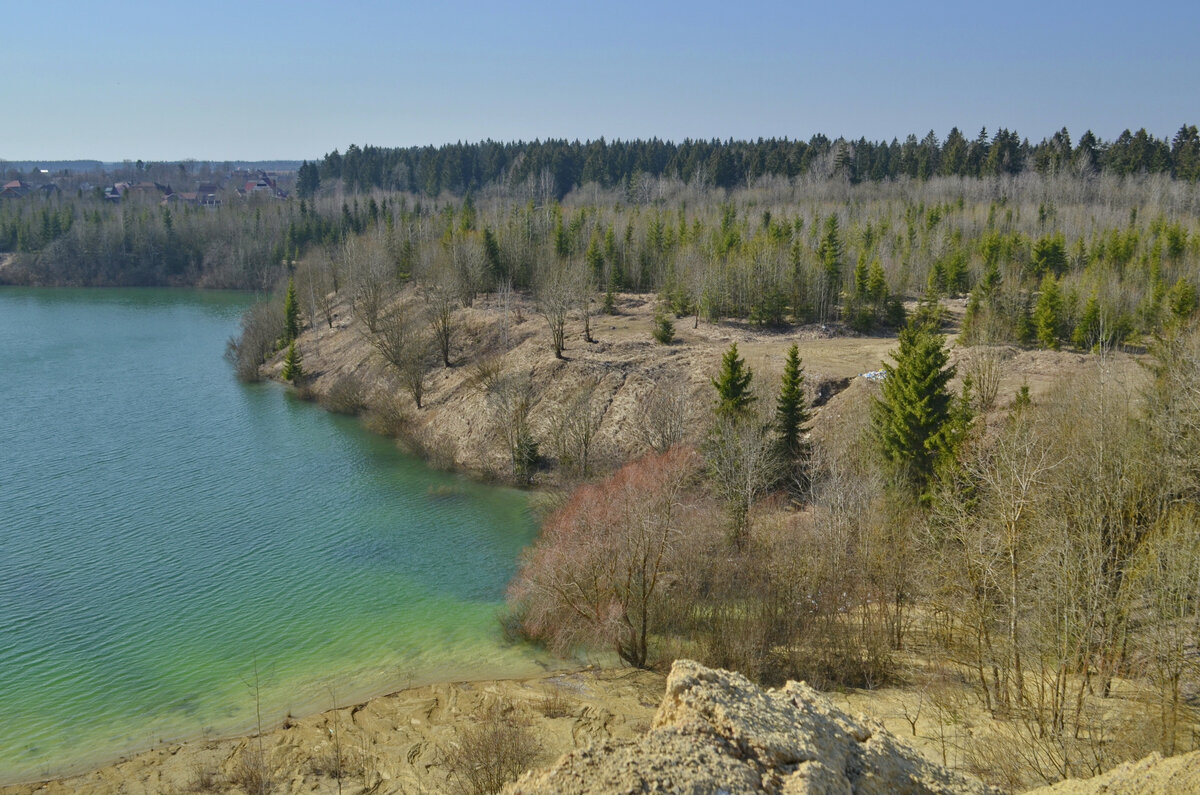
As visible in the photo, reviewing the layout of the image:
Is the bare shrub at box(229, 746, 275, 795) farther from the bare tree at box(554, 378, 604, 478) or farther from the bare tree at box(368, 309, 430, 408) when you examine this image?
the bare tree at box(368, 309, 430, 408)

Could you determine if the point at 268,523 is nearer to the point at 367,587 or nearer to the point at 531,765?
the point at 367,587

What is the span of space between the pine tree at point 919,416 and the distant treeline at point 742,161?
85841 mm

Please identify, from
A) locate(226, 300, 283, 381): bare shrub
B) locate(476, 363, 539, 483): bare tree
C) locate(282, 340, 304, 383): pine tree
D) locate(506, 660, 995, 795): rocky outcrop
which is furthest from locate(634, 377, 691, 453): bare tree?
locate(226, 300, 283, 381): bare shrub

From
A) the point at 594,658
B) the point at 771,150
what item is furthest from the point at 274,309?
the point at 771,150

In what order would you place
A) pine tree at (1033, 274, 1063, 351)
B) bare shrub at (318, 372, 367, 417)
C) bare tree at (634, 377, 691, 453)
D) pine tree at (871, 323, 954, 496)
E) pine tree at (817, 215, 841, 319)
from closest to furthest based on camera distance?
pine tree at (871, 323, 954, 496) < bare tree at (634, 377, 691, 453) < pine tree at (1033, 274, 1063, 351) < bare shrub at (318, 372, 367, 417) < pine tree at (817, 215, 841, 319)

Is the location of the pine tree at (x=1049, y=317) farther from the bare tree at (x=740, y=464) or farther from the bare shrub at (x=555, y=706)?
the bare shrub at (x=555, y=706)

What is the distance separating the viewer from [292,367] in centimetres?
5434

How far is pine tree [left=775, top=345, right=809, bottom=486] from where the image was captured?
29906 millimetres

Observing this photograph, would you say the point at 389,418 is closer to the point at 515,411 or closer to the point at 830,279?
the point at 515,411

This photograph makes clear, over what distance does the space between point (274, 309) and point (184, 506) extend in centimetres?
3341

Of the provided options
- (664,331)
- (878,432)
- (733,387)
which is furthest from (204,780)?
(664,331)

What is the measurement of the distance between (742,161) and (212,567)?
105m

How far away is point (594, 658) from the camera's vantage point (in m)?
22.1

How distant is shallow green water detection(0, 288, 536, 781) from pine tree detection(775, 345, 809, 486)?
11.0m
